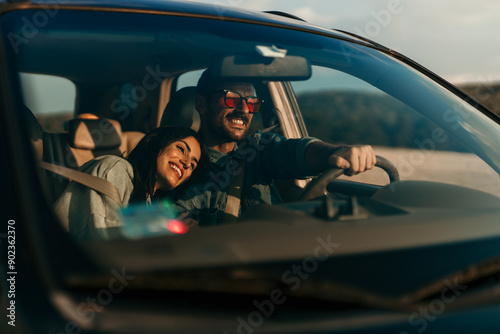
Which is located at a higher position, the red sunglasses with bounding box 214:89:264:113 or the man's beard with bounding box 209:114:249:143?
the red sunglasses with bounding box 214:89:264:113

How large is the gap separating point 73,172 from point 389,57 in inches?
47.0

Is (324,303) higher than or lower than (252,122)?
lower

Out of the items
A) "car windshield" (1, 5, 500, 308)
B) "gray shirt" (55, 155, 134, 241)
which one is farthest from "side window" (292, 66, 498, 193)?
"gray shirt" (55, 155, 134, 241)

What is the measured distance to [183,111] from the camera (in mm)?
2408

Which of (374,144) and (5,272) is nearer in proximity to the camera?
(5,272)

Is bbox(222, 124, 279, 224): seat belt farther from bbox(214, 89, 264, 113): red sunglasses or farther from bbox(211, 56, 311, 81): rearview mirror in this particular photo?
bbox(211, 56, 311, 81): rearview mirror

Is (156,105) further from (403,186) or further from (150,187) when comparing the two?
(403,186)

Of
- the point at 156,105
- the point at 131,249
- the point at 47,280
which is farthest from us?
Answer: the point at 156,105

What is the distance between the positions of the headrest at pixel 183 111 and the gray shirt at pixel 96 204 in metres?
0.51

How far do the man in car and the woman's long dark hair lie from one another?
0.32 ft

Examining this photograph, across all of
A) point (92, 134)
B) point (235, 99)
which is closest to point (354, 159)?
point (235, 99)

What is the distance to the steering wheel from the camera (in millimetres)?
1757

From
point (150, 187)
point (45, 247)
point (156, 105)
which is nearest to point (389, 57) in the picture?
point (150, 187)

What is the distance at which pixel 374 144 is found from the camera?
81.4 inches
